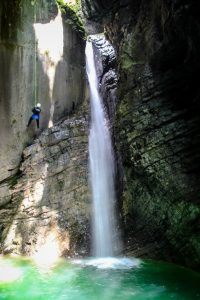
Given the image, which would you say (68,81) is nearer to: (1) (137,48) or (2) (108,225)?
(1) (137,48)

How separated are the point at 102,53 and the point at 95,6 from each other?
453 cm

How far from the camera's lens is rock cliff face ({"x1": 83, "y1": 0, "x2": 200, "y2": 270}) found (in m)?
11.3

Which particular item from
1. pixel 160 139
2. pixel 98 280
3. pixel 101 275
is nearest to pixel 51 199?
pixel 101 275

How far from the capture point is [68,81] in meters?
16.4

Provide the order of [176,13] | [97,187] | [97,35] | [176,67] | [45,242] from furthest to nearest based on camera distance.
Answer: [97,35] < [97,187] < [45,242] < [176,67] < [176,13]

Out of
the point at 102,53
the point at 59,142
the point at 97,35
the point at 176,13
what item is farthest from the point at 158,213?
the point at 97,35

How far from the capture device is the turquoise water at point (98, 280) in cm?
912

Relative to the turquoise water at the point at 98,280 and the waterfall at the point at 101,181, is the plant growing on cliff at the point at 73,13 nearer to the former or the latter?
the waterfall at the point at 101,181

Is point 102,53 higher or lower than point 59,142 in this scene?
higher

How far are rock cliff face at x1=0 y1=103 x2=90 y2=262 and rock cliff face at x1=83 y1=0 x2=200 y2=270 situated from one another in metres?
1.72

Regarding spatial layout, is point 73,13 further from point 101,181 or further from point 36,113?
point 101,181

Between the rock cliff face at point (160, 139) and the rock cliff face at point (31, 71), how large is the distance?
3695mm

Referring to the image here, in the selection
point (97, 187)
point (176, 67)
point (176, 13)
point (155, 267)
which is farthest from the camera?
point (97, 187)

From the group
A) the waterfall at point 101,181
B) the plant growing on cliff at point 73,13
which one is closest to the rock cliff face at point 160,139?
the waterfall at point 101,181
